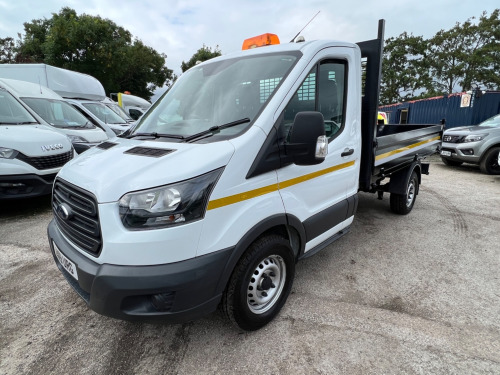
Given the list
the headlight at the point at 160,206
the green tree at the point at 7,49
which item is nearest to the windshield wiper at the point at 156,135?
the headlight at the point at 160,206

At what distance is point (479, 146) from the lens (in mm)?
8320

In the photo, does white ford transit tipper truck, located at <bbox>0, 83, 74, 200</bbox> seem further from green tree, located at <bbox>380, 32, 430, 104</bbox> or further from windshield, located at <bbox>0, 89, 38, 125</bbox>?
green tree, located at <bbox>380, 32, 430, 104</bbox>

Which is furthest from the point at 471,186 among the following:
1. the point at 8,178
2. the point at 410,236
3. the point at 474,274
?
the point at 8,178

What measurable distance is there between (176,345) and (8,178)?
3.84 meters

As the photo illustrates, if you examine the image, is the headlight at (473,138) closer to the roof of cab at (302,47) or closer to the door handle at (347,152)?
the door handle at (347,152)

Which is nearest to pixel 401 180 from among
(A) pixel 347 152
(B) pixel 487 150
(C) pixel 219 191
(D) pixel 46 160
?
(A) pixel 347 152

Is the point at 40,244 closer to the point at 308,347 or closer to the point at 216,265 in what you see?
the point at 216,265

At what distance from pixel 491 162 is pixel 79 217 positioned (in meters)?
10.1

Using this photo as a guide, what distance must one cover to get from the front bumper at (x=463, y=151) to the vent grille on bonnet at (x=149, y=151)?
30.6 feet

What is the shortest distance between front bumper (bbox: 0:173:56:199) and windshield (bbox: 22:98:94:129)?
6.74 ft

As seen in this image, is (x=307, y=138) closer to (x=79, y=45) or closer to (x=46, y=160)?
(x=46, y=160)

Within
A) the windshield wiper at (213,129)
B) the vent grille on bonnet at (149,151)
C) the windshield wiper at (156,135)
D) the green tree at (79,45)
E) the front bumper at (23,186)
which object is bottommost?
the front bumper at (23,186)

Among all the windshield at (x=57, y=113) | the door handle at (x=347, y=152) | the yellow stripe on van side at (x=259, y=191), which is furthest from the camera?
the windshield at (x=57, y=113)

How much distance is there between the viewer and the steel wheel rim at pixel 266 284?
221 centimetres
